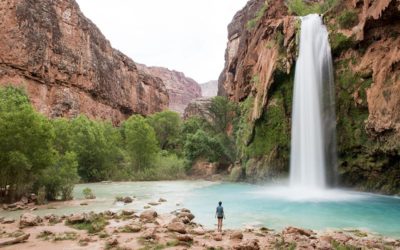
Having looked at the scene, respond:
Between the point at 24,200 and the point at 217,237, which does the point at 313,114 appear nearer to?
the point at 217,237

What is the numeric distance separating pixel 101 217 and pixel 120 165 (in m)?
32.1

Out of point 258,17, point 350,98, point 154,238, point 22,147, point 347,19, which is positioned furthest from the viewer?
point 258,17

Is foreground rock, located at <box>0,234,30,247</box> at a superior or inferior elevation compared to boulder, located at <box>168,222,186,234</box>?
inferior

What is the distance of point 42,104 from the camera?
184ft

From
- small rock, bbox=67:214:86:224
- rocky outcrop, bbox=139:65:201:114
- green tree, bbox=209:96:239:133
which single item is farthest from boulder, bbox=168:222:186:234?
rocky outcrop, bbox=139:65:201:114

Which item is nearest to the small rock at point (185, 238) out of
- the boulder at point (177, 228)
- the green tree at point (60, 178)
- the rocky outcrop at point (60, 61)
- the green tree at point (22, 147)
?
the boulder at point (177, 228)

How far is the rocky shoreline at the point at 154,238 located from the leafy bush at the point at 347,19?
18436mm

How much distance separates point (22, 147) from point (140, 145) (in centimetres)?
2546

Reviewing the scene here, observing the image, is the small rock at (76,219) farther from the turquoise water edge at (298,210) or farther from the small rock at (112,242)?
the turquoise water edge at (298,210)

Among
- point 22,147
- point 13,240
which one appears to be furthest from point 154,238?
point 22,147

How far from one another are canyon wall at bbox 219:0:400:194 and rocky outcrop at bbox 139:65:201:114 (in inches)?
5126

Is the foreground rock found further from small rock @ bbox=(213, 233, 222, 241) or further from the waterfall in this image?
the waterfall

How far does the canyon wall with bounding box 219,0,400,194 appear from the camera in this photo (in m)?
20.9

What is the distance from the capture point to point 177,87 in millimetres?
177375
